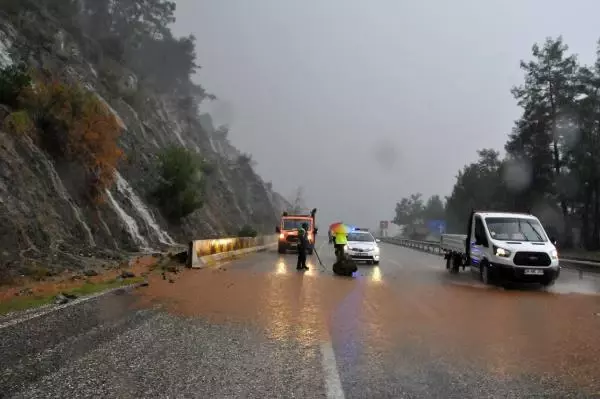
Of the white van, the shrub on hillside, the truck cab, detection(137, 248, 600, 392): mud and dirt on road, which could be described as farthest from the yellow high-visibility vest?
the shrub on hillside

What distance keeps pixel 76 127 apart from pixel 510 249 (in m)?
20.4

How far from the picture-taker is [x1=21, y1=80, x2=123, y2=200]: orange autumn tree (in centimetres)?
2433

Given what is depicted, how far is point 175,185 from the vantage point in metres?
37.4

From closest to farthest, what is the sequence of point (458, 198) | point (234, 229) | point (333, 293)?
point (333, 293) → point (234, 229) → point (458, 198)

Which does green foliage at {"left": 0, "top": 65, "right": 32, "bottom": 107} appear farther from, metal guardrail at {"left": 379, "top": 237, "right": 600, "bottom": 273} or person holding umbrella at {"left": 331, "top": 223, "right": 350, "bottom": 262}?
metal guardrail at {"left": 379, "top": 237, "right": 600, "bottom": 273}

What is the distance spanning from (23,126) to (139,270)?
366 inches

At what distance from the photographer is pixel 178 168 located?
37.7 meters

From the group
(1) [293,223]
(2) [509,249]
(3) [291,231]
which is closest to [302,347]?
(2) [509,249]

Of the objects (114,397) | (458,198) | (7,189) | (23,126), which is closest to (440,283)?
(114,397)

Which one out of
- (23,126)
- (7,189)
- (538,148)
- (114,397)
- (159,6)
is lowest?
(114,397)

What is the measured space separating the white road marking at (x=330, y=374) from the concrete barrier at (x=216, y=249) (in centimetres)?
1326

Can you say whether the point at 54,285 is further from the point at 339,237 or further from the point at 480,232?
the point at 480,232

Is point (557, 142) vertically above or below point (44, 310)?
above

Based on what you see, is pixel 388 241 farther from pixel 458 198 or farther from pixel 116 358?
pixel 116 358
